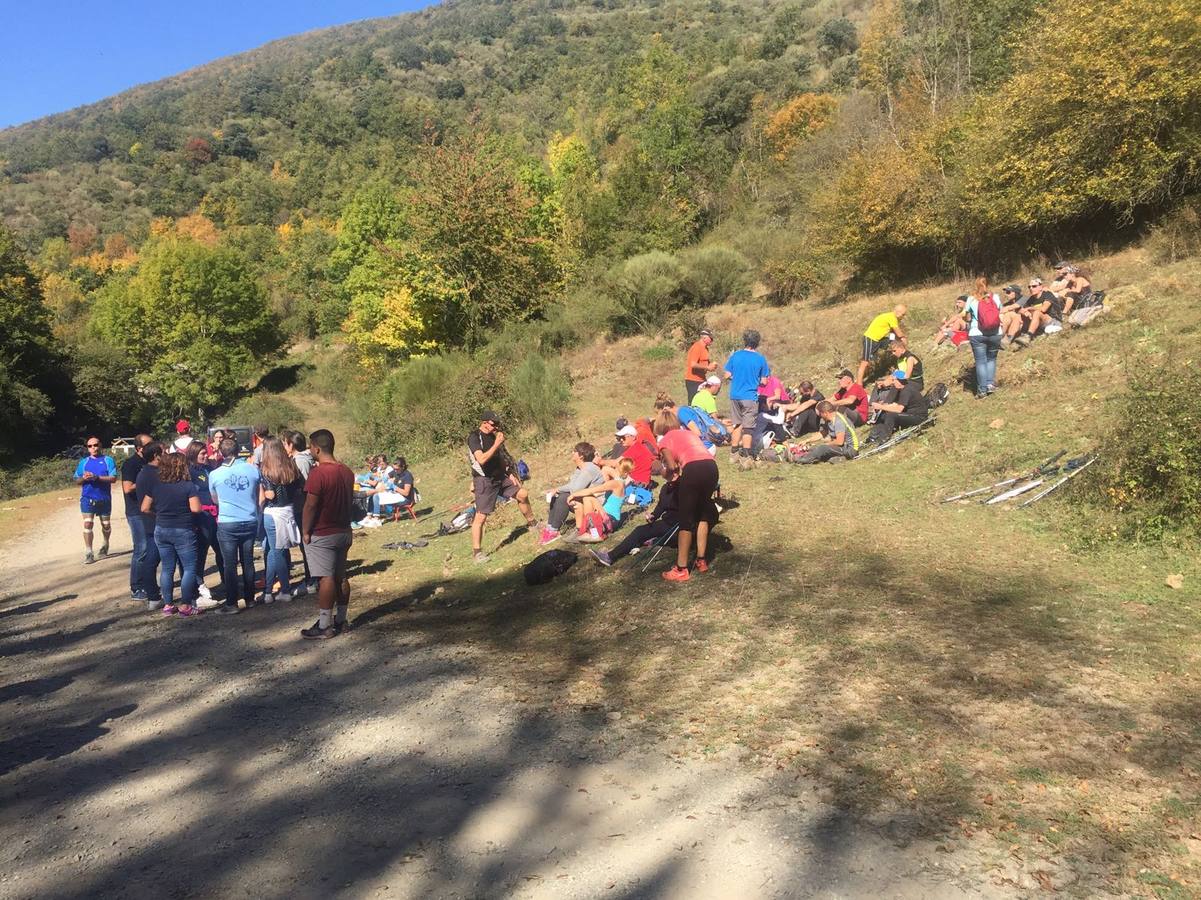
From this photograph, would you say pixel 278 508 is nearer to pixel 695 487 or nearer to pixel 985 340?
pixel 695 487

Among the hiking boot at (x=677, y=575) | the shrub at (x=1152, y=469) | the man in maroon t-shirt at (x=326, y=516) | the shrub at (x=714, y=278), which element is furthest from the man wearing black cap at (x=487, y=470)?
the shrub at (x=714, y=278)

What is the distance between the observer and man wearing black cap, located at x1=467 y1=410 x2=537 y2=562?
8.80 meters

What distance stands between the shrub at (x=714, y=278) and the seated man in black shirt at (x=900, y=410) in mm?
14752

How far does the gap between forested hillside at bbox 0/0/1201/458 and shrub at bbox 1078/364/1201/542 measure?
33.1ft

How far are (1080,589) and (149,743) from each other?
6450mm

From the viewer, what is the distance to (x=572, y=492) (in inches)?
364

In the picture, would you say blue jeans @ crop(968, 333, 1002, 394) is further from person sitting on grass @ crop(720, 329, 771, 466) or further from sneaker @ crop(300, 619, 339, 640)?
sneaker @ crop(300, 619, 339, 640)

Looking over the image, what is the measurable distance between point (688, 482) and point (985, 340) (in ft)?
21.1

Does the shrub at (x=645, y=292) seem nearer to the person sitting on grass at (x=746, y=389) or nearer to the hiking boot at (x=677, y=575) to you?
the person sitting on grass at (x=746, y=389)

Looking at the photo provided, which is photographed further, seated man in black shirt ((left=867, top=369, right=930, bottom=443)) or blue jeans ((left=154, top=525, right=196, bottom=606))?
seated man in black shirt ((left=867, top=369, right=930, bottom=443))

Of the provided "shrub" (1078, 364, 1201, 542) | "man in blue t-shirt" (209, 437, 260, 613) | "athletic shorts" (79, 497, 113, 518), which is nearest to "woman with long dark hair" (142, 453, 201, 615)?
"man in blue t-shirt" (209, 437, 260, 613)

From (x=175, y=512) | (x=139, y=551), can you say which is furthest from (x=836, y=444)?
(x=139, y=551)

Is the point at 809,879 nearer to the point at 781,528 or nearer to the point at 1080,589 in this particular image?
the point at 1080,589

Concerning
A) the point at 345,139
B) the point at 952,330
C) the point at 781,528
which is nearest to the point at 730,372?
the point at 781,528
